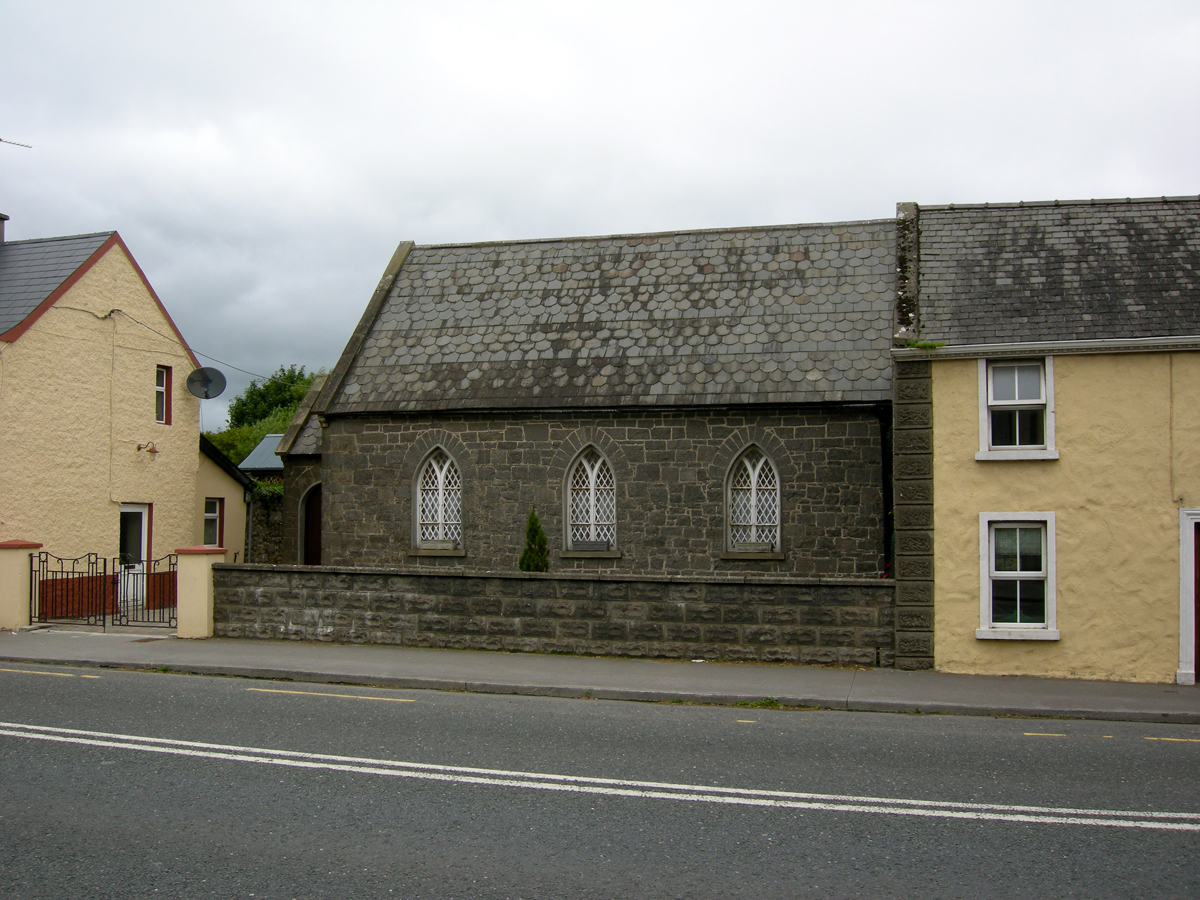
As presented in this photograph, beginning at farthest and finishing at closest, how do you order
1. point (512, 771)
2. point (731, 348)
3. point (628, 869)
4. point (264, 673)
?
point (731, 348), point (264, 673), point (512, 771), point (628, 869)

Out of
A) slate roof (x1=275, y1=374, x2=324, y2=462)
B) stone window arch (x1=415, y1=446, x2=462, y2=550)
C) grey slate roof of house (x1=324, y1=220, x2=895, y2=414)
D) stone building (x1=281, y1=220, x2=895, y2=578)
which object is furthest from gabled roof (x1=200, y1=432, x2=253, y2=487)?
stone window arch (x1=415, y1=446, x2=462, y2=550)

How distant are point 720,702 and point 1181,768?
4489 mm

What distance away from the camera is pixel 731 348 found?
1869 cm

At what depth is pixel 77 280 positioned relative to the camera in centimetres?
2094

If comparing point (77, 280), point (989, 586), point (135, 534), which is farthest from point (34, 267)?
point (989, 586)

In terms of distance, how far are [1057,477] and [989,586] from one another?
1597mm

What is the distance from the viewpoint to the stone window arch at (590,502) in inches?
738

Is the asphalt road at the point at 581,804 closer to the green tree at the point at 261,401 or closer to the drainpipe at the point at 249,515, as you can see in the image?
the drainpipe at the point at 249,515

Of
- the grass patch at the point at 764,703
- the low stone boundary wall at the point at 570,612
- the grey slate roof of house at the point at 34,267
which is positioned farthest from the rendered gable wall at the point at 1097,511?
the grey slate roof of house at the point at 34,267

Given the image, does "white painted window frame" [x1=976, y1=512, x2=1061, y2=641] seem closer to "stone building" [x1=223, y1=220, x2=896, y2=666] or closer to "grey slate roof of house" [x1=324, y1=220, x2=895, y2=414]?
"stone building" [x1=223, y1=220, x2=896, y2=666]

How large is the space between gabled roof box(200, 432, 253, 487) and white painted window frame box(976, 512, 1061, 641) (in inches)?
703

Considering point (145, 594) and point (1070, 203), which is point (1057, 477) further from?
point (145, 594)

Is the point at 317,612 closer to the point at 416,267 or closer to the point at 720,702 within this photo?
the point at 720,702

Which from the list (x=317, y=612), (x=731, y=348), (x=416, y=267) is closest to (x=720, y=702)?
(x=317, y=612)
